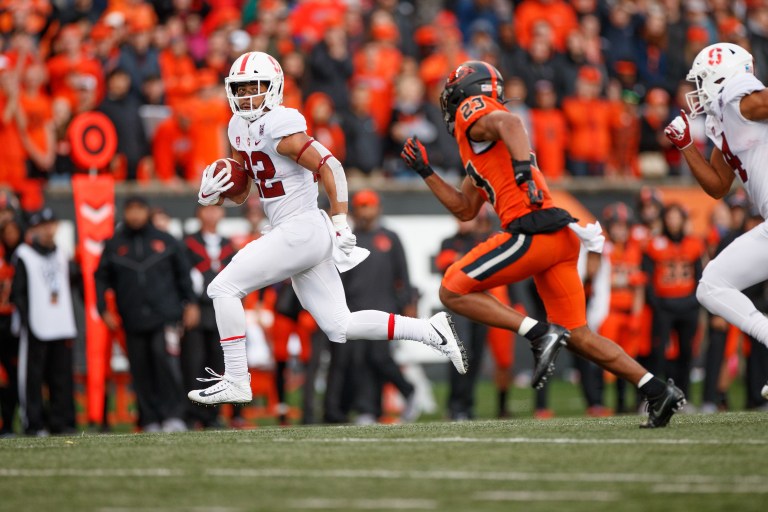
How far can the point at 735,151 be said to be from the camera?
25.5 feet

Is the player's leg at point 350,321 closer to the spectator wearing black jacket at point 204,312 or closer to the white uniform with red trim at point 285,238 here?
the white uniform with red trim at point 285,238

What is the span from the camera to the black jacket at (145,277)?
11.7 meters

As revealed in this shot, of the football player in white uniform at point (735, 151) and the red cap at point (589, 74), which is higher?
the red cap at point (589, 74)

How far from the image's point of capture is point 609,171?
1644 cm

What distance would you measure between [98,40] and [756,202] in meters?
8.94

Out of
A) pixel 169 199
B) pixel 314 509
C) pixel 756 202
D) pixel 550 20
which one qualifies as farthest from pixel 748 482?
pixel 550 20

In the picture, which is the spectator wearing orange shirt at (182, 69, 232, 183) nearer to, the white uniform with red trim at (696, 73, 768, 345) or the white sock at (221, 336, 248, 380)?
the white sock at (221, 336, 248, 380)

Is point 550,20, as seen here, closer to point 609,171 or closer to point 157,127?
point 609,171

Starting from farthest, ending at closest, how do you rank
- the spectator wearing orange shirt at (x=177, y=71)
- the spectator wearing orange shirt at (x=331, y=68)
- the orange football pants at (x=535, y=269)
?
the spectator wearing orange shirt at (x=331, y=68) < the spectator wearing orange shirt at (x=177, y=71) < the orange football pants at (x=535, y=269)

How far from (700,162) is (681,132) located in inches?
8.4

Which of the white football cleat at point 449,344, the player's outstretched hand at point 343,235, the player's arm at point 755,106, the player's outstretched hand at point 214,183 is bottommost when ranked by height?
the white football cleat at point 449,344

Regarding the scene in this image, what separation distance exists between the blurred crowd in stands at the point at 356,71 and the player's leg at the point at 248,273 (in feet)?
19.7

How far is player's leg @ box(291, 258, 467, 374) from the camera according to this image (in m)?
8.04

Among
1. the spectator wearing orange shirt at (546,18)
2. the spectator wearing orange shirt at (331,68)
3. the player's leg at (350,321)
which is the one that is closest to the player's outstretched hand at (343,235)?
the player's leg at (350,321)
